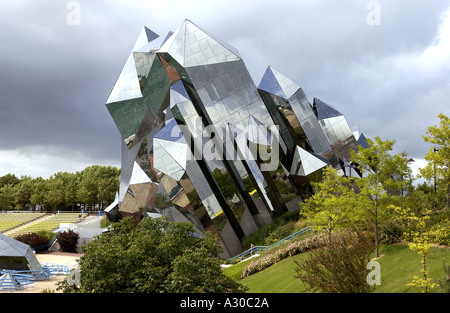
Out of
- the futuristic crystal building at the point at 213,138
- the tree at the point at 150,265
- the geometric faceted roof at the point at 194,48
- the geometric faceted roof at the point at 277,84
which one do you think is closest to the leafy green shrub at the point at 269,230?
the futuristic crystal building at the point at 213,138

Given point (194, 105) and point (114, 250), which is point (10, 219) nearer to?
point (194, 105)

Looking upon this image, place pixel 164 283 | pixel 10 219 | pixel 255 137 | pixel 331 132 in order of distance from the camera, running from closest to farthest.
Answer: pixel 164 283 < pixel 255 137 < pixel 331 132 < pixel 10 219

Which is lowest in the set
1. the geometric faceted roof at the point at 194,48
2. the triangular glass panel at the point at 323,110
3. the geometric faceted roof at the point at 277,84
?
the triangular glass panel at the point at 323,110

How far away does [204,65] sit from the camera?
27.4 m

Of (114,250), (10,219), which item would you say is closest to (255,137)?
(114,250)

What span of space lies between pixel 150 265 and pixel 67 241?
119 feet

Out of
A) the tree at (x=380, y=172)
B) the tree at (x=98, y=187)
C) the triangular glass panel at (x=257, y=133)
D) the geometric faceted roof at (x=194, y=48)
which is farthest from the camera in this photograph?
the tree at (x=98, y=187)

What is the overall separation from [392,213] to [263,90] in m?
15.5

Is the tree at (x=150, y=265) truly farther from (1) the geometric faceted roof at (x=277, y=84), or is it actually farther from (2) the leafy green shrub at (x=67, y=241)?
(2) the leafy green shrub at (x=67, y=241)

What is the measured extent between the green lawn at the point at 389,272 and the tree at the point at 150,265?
3.06 metres

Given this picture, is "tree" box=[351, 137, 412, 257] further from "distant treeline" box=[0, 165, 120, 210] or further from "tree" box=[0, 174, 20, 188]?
"tree" box=[0, 174, 20, 188]

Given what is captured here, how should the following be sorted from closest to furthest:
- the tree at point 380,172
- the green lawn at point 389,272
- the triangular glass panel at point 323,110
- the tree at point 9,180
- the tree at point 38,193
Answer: the green lawn at point 389,272 < the tree at point 380,172 < the triangular glass panel at point 323,110 < the tree at point 38,193 < the tree at point 9,180

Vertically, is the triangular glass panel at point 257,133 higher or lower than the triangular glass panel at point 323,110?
lower

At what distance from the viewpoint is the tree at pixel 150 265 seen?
9.52 metres
